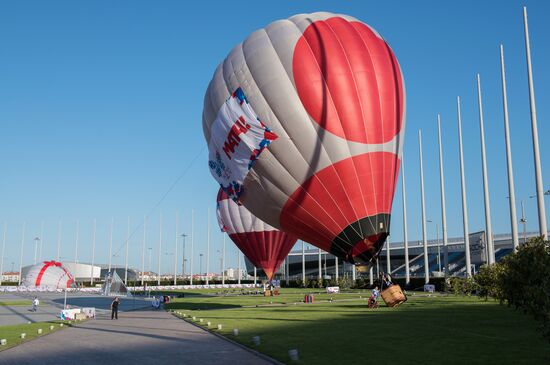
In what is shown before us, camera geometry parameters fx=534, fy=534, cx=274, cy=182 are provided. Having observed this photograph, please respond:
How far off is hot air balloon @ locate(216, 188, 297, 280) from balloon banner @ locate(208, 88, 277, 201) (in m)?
20.3

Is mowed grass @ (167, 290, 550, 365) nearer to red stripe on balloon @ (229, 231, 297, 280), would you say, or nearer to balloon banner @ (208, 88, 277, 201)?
balloon banner @ (208, 88, 277, 201)

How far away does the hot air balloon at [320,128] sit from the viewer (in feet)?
78.0

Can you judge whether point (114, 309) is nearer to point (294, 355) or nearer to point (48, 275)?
point (294, 355)

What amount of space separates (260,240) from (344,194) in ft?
82.6

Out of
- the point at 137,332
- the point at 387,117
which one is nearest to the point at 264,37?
the point at 387,117

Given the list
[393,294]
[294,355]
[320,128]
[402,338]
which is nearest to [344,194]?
[320,128]

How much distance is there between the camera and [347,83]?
23922 mm

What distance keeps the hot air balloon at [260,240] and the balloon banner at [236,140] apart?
20.3 metres

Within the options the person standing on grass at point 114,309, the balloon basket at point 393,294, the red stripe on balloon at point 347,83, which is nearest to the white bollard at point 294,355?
the red stripe on balloon at point 347,83

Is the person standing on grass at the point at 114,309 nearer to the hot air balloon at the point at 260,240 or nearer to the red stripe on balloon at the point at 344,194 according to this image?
the red stripe on balloon at the point at 344,194

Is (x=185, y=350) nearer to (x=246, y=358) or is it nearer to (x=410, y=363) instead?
(x=246, y=358)

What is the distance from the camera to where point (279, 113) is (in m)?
24.1

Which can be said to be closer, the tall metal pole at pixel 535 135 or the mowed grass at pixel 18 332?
the mowed grass at pixel 18 332

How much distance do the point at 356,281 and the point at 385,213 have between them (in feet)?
205
